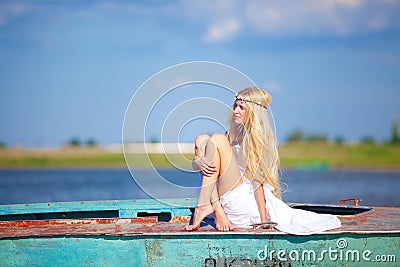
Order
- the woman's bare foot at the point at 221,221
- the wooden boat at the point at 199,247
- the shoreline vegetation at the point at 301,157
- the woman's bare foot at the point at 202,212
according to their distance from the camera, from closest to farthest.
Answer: the wooden boat at the point at 199,247, the woman's bare foot at the point at 221,221, the woman's bare foot at the point at 202,212, the shoreline vegetation at the point at 301,157

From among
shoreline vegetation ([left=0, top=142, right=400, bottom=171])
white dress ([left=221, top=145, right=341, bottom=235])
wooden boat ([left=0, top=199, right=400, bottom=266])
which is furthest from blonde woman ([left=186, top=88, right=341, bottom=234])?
shoreline vegetation ([left=0, top=142, right=400, bottom=171])

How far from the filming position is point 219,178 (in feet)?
21.3

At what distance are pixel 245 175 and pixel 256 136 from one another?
387 millimetres

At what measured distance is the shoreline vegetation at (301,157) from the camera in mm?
47156

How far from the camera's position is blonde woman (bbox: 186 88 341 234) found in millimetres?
6422

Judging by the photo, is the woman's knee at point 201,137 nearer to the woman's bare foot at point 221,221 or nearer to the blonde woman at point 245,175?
the blonde woman at point 245,175

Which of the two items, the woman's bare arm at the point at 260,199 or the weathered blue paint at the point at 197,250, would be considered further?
the woman's bare arm at the point at 260,199

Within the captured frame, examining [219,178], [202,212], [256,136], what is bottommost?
[202,212]

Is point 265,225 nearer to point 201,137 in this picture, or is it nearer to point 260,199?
point 260,199

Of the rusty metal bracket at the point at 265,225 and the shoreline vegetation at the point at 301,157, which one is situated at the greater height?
the shoreline vegetation at the point at 301,157

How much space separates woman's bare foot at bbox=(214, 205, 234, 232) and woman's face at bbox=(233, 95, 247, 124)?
862 mm

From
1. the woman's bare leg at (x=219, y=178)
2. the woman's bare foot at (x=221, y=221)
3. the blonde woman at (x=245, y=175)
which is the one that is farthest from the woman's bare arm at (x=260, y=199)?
the woman's bare foot at (x=221, y=221)

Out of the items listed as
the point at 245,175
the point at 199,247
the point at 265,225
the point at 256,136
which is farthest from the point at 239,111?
the point at 199,247

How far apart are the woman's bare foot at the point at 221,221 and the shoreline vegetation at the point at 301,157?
3650 cm
